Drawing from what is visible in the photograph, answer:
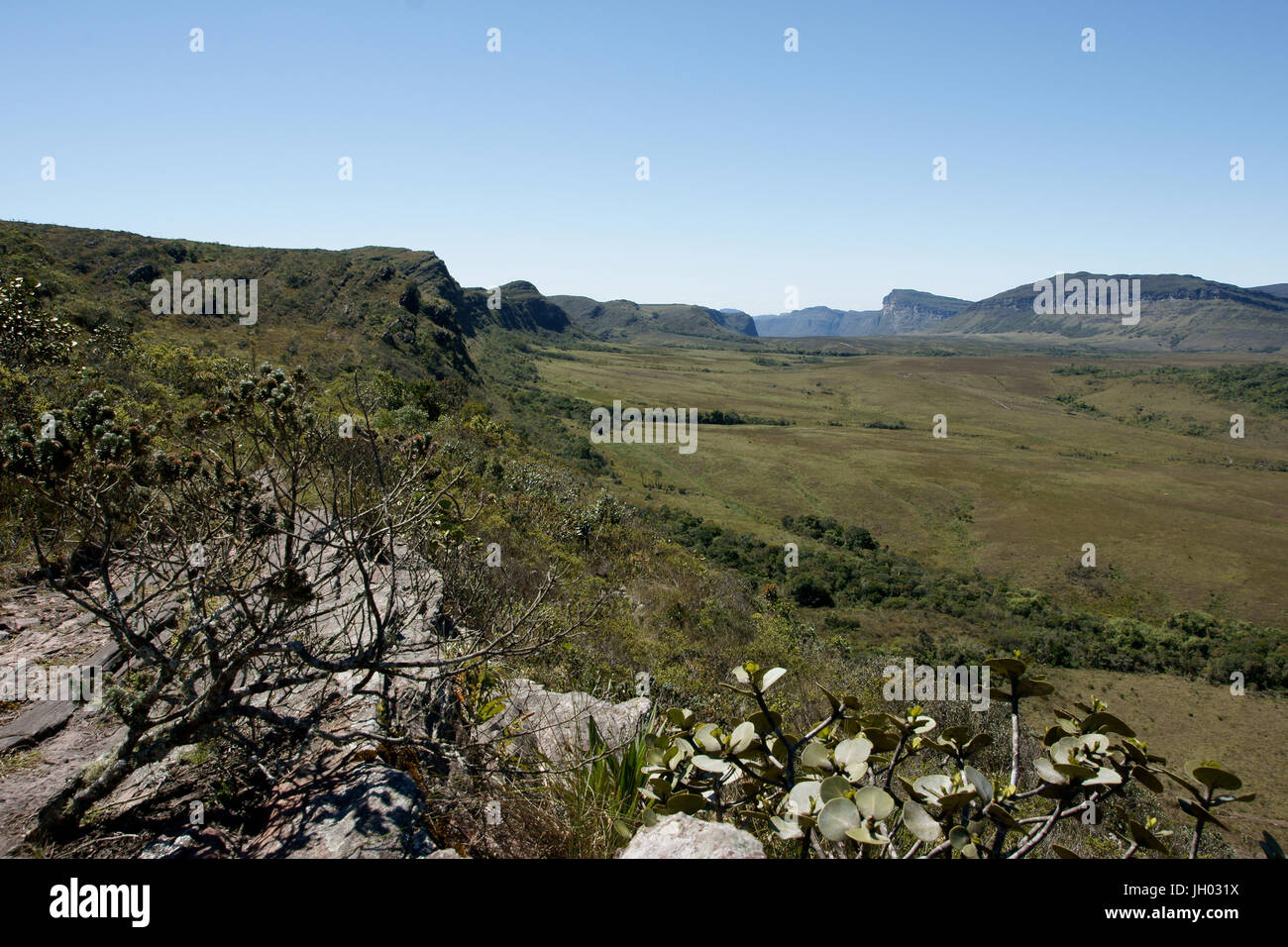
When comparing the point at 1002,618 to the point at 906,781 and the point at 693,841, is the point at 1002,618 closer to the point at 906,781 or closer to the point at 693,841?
the point at 906,781

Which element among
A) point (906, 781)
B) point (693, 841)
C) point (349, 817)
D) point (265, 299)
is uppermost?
point (265, 299)

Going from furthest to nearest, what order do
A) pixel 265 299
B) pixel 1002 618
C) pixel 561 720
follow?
pixel 265 299, pixel 1002 618, pixel 561 720

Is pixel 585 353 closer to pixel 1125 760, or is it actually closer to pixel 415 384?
pixel 415 384

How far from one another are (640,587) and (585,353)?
150 m

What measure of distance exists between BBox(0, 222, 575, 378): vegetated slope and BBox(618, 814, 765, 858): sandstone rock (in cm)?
1999

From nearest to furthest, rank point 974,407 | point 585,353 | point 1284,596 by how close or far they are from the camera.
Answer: point 1284,596 → point 974,407 → point 585,353

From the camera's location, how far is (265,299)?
3822 centimetres

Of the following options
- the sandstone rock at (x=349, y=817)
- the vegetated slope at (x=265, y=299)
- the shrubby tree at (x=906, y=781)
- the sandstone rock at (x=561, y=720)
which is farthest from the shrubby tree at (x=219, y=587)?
the vegetated slope at (x=265, y=299)

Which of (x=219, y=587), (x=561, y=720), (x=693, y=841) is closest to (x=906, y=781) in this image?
(x=693, y=841)

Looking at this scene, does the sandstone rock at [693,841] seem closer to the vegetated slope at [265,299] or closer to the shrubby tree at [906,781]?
the shrubby tree at [906,781]

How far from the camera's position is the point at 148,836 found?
2.80m

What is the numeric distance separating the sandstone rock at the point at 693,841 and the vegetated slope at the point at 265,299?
20.0 m

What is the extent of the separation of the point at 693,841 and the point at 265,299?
44.8 m

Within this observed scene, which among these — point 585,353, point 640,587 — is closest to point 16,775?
point 640,587
